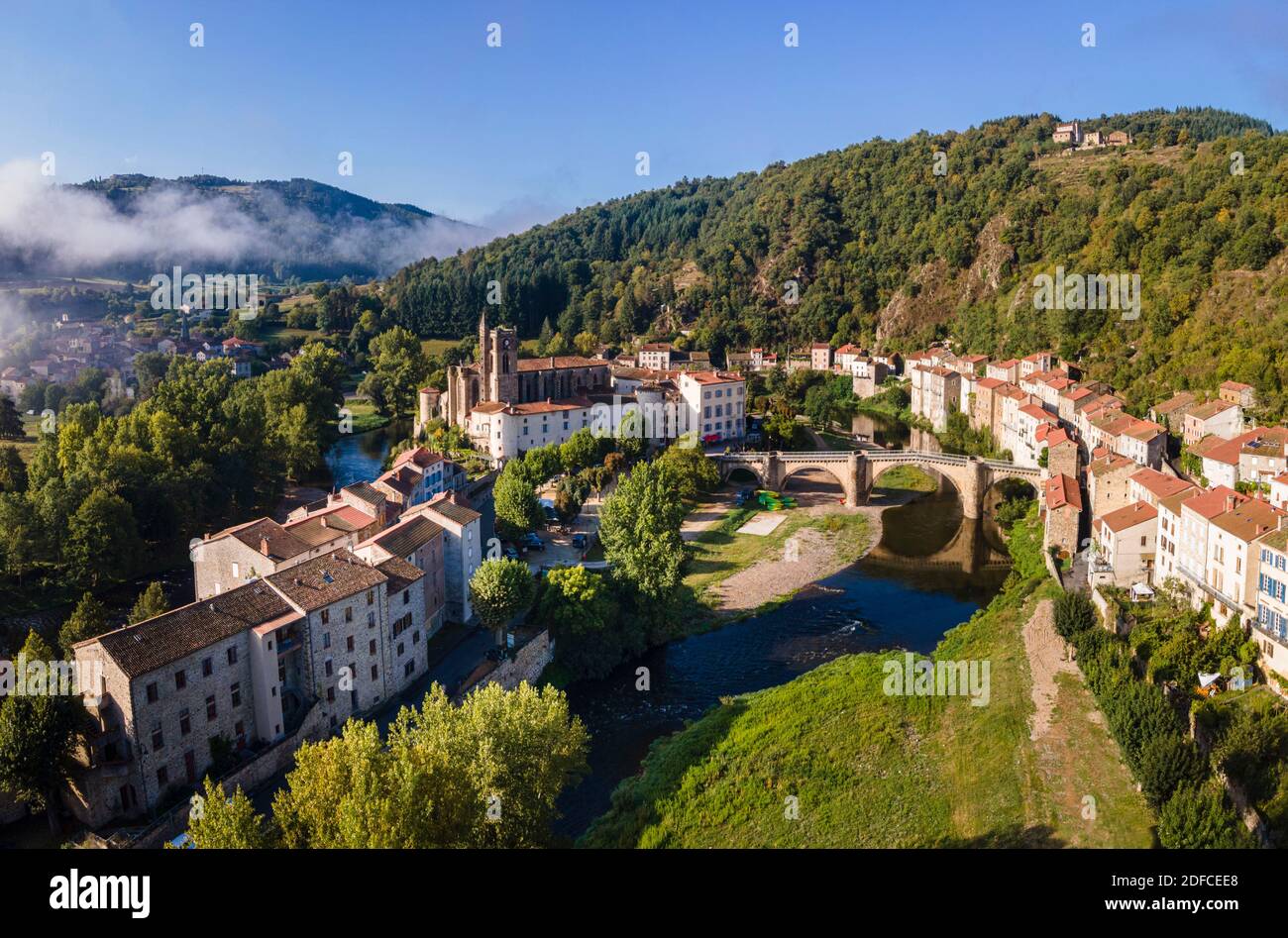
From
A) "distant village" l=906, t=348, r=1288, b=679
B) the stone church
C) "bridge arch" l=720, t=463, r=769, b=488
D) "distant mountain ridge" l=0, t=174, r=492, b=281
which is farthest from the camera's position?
"distant mountain ridge" l=0, t=174, r=492, b=281

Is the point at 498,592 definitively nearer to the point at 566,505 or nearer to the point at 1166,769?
the point at 566,505

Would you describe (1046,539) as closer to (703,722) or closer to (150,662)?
(703,722)

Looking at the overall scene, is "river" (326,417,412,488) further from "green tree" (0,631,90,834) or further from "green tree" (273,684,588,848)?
"green tree" (273,684,588,848)

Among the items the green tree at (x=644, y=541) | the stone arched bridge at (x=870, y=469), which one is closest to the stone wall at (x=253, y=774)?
the green tree at (x=644, y=541)

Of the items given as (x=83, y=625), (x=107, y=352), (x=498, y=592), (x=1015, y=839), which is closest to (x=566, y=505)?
(x=498, y=592)

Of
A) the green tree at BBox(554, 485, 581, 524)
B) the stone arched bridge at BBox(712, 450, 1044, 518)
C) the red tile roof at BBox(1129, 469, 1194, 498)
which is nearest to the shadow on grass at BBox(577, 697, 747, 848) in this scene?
the red tile roof at BBox(1129, 469, 1194, 498)
